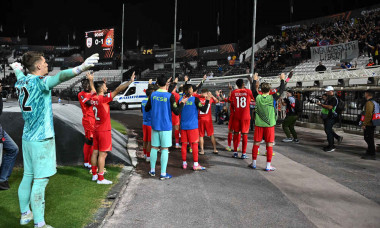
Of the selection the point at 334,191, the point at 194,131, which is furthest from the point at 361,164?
the point at 194,131

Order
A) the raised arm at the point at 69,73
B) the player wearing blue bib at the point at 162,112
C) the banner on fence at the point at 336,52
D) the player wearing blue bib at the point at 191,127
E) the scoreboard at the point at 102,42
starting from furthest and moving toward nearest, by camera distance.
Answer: the scoreboard at the point at 102,42 → the banner on fence at the point at 336,52 → the player wearing blue bib at the point at 191,127 → the player wearing blue bib at the point at 162,112 → the raised arm at the point at 69,73

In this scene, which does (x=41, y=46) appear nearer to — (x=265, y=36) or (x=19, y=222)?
(x=265, y=36)

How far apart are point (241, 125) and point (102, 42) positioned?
37.9m

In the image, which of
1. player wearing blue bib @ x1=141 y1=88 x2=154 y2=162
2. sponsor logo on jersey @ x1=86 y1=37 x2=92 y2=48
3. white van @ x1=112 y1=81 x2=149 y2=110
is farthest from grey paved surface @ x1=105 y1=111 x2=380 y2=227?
sponsor logo on jersey @ x1=86 y1=37 x2=92 y2=48

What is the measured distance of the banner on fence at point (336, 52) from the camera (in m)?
19.1

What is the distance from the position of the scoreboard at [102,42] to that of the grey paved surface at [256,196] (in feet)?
120

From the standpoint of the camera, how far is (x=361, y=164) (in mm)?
7500

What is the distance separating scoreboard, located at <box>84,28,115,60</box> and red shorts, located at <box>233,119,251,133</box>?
3623 cm

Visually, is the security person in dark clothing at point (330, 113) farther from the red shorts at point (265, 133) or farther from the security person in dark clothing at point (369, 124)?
the red shorts at point (265, 133)

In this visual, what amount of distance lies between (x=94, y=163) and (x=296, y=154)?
610 centimetres

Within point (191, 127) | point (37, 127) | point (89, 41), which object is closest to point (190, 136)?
point (191, 127)

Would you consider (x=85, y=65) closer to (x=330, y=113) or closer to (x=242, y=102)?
(x=242, y=102)

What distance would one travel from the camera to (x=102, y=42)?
135 ft

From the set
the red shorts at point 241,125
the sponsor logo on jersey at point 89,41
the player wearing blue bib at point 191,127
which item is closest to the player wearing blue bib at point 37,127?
the player wearing blue bib at point 191,127
